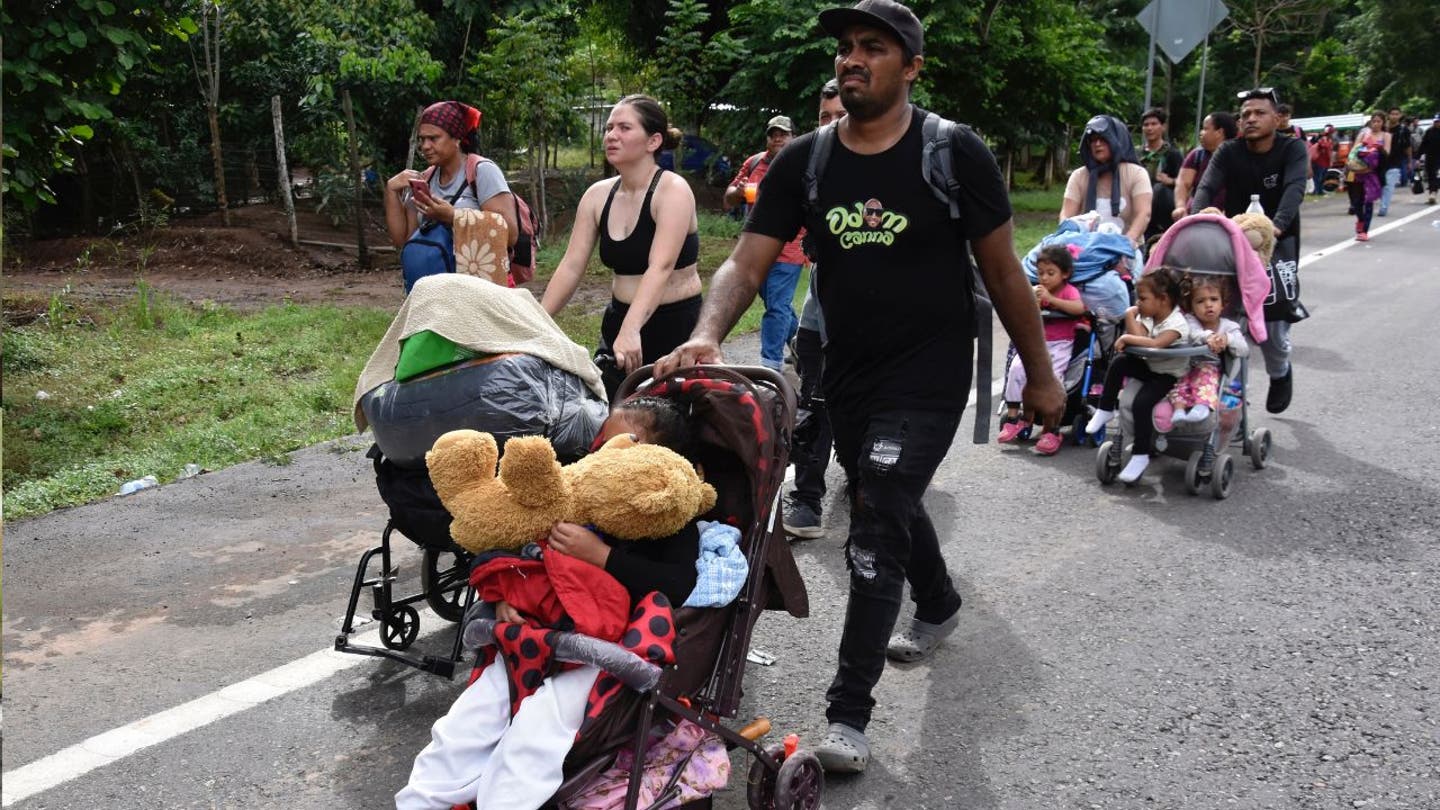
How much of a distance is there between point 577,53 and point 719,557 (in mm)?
16834

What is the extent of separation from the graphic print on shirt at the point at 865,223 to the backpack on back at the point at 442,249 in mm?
2261

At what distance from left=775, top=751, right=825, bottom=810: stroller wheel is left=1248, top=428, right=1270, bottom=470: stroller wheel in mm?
4303

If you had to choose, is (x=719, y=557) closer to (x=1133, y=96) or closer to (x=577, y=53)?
(x=577, y=53)

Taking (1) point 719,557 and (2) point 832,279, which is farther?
(2) point 832,279

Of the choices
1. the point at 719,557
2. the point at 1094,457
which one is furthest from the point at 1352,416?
the point at 719,557

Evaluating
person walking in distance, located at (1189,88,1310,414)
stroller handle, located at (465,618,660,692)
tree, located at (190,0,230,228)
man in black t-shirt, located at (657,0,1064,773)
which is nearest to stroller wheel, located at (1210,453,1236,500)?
person walking in distance, located at (1189,88,1310,414)

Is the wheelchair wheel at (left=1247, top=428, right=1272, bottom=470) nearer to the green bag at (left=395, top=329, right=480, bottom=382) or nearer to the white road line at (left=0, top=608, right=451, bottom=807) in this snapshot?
the white road line at (left=0, top=608, right=451, bottom=807)

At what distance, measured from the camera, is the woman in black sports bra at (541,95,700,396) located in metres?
4.92

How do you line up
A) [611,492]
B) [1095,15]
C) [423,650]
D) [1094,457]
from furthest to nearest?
[1095,15]
[1094,457]
[423,650]
[611,492]

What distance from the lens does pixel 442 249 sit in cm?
538

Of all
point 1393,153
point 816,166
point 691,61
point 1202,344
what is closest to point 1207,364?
point 1202,344

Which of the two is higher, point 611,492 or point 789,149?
point 789,149

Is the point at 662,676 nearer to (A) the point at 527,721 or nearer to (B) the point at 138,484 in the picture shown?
(A) the point at 527,721

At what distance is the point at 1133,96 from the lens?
34344mm
